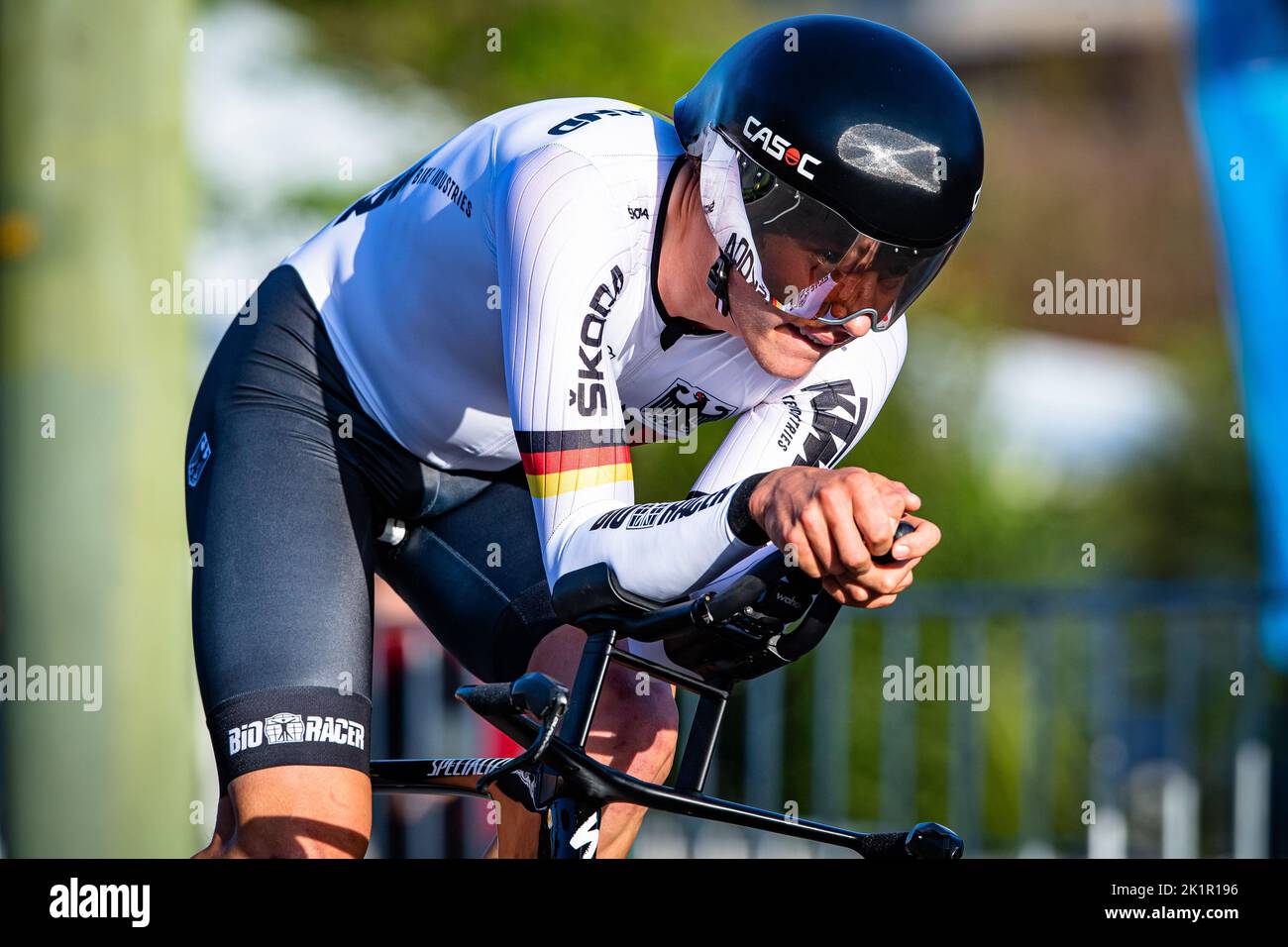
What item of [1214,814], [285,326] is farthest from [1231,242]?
[285,326]

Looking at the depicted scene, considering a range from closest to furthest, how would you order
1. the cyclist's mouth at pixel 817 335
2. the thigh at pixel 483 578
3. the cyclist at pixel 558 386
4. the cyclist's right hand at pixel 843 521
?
1. the cyclist's right hand at pixel 843 521
2. the cyclist at pixel 558 386
3. the cyclist's mouth at pixel 817 335
4. the thigh at pixel 483 578

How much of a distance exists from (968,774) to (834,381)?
4.42 m

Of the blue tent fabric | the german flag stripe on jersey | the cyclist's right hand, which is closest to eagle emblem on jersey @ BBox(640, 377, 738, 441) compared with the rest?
the german flag stripe on jersey

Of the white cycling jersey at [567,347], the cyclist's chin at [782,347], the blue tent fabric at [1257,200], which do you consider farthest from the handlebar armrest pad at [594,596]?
the blue tent fabric at [1257,200]

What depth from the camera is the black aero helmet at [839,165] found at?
239 centimetres

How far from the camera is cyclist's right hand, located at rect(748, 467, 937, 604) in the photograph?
6.72 feet

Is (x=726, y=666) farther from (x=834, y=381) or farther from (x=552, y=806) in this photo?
(x=834, y=381)

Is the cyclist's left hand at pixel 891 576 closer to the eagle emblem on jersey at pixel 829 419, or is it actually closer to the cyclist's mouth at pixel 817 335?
the cyclist's mouth at pixel 817 335

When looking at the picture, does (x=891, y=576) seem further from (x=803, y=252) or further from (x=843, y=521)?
(x=803, y=252)

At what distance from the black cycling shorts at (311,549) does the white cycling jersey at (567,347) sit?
0.09 metres

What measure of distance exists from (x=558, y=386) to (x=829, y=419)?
76 centimetres

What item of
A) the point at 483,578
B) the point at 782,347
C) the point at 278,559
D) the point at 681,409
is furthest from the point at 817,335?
the point at 278,559

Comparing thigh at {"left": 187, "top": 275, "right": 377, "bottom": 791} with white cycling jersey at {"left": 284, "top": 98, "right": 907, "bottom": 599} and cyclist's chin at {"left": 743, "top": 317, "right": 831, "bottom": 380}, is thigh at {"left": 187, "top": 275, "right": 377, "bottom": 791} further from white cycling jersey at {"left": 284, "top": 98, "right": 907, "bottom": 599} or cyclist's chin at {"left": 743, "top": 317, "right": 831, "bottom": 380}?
cyclist's chin at {"left": 743, "top": 317, "right": 831, "bottom": 380}

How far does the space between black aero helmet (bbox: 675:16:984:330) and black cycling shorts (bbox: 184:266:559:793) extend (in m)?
0.97
